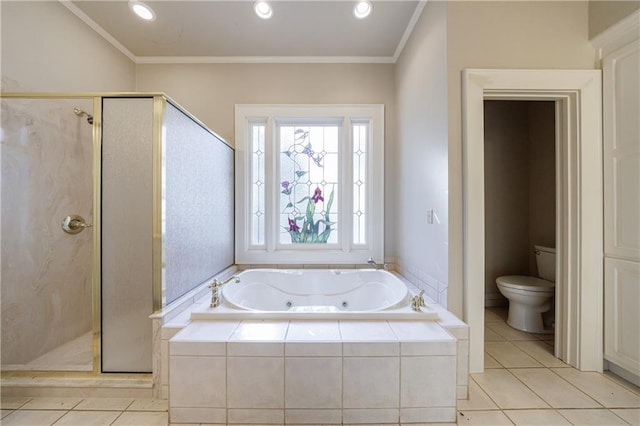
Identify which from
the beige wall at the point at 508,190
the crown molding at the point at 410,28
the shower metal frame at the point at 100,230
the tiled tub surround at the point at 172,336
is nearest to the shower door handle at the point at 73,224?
the shower metal frame at the point at 100,230

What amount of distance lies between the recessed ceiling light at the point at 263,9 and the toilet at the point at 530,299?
2.86 meters

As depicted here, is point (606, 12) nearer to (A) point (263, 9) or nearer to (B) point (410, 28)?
(B) point (410, 28)

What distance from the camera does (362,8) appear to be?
1.83m

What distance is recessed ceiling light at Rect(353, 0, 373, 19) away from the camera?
1.80 metres

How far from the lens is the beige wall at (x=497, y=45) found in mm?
1604

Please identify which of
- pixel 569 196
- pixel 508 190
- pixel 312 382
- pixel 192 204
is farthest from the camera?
pixel 508 190

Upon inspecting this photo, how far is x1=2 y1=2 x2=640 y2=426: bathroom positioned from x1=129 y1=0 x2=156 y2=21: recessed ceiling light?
489mm

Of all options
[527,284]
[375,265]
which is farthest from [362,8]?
[527,284]

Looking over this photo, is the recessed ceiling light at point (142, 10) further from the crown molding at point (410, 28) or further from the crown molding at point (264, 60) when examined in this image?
the crown molding at point (410, 28)

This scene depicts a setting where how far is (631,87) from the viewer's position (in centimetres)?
151

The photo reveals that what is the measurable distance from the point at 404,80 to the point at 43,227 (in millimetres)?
2844

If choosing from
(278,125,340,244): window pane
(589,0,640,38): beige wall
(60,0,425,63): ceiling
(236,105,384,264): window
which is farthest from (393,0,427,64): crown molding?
(589,0,640,38): beige wall

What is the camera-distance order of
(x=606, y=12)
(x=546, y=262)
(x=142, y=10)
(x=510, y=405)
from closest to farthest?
(x=510, y=405)
(x=606, y=12)
(x=142, y=10)
(x=546, y=262)

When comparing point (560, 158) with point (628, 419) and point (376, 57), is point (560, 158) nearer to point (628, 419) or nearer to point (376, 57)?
point (628, 419)
